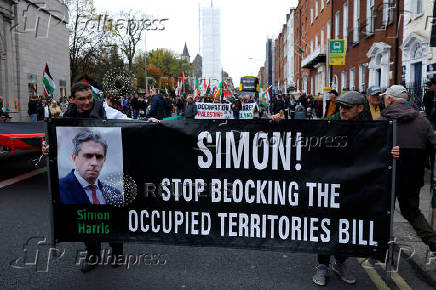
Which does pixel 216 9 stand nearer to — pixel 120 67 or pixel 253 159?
pixel 120 67

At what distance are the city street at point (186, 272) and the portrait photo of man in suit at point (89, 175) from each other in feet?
2.51

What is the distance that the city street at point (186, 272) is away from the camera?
13.2 feet

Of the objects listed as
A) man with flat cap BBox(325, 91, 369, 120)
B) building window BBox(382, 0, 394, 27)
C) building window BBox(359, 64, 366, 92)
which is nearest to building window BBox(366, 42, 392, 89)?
building window BBox(382, 0, 394, 27)

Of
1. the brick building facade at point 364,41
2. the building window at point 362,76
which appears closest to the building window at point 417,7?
the brick building facade at point 364,41

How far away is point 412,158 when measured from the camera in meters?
4.36

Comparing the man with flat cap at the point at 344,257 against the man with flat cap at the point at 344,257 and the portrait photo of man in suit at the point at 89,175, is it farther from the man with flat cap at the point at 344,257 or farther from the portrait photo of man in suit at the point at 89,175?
the portrait photo of man in suit at the point at 89,175

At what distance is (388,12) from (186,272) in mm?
18910

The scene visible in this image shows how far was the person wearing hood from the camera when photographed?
4.31 meters

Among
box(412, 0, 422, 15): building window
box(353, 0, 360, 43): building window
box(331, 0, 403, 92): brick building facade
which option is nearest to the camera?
box(412, 0, 422, 15): building window

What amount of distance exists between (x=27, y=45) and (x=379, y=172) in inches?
1086

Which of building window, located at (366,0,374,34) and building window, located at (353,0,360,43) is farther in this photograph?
building window, located at (353,0,360,43)

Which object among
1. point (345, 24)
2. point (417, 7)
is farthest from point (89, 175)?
point (345, 24)

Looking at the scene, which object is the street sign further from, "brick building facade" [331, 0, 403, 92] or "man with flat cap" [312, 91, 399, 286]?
"man with flat cap" [312, 91, 399, 286]

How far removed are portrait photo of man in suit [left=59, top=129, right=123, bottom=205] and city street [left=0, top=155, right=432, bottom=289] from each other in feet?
2.51
